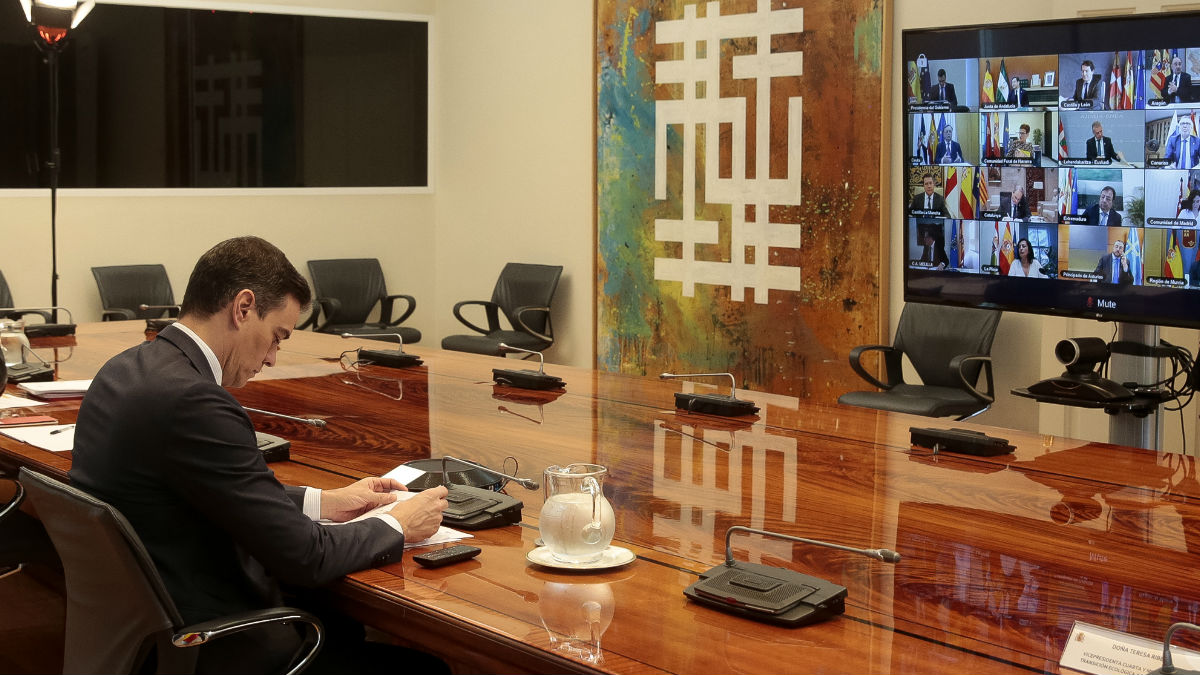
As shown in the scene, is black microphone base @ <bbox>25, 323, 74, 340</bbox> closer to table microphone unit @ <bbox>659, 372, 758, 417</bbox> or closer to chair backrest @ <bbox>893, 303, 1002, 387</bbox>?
table microphone unit @ <bbox>659, 372, 758, 417</bbox>

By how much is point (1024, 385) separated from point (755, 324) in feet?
5.10

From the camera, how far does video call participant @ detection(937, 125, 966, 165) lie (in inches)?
182

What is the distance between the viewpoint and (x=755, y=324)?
22.1 ft

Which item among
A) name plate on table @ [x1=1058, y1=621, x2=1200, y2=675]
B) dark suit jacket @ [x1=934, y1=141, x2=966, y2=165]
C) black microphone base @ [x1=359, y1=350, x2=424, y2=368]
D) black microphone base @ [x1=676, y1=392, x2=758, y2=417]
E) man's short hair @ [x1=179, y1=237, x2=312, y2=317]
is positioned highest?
dark suit jacket @ [x1=934, y1=141, x2=966, y2=165]

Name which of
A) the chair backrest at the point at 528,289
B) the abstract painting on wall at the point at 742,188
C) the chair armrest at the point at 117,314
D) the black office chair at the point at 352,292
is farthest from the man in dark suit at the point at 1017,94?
the chair armrest at the point at 117,314

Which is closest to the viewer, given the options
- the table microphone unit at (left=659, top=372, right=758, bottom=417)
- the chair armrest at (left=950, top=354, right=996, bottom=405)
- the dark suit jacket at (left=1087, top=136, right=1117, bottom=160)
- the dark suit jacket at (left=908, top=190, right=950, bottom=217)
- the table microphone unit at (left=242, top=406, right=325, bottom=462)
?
the table microphone unit at (left=242, top=406, right=325, bottom=462)

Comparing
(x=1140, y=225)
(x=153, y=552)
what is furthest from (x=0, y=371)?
(x=1140, y=225)

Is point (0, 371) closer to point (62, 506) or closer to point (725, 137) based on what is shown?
point (62, 506)

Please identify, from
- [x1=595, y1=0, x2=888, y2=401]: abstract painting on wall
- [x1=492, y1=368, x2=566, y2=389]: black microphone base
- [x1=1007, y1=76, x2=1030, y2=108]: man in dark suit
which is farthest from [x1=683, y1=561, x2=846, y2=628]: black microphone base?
[x1=595, y1=0, x2=888, y2=401]: abstract painting on wall

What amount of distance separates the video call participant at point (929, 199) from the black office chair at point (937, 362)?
806mm

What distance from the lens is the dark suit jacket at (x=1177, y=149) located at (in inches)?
152

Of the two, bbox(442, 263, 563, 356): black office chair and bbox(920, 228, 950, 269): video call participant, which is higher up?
bbox(920, 228, 950, 269): video call participant

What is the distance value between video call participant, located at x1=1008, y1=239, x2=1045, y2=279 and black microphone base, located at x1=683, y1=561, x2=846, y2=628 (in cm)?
284

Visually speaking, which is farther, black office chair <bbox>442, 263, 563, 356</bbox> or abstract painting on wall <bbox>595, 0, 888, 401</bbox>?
black office chair <bbox>442, 263, 563, 356</bbox>
